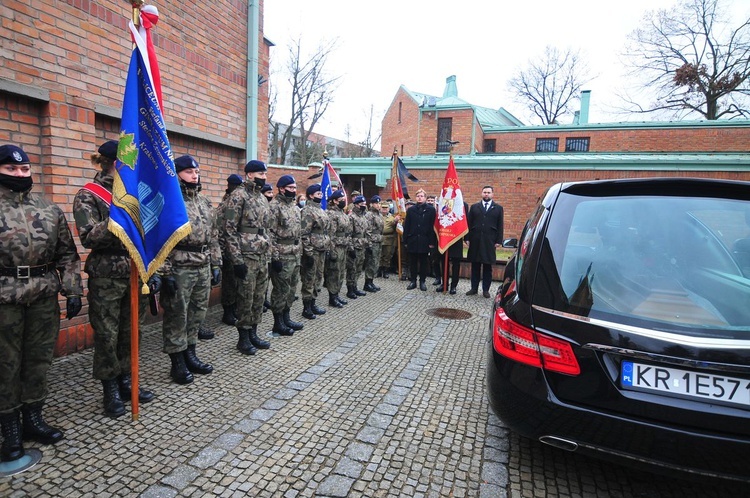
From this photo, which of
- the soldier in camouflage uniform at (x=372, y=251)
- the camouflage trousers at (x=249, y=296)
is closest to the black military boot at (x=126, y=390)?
the camouflage trousers at (x=249, y=296)

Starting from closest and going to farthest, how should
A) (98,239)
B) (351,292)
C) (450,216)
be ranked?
(98,239) → (351,292) → (450,216)

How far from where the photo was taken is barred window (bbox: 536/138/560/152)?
2180 centimetres

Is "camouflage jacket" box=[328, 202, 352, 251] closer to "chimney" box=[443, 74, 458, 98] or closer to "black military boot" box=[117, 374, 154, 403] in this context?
"black military boot" box=[117, 374, 154, 403]

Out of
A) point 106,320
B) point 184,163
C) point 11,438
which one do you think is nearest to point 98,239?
point 106,320

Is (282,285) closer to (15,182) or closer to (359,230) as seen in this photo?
(359,230)

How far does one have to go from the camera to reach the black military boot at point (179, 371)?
3.59 m

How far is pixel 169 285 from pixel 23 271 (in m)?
1.08

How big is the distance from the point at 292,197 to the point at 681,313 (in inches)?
170

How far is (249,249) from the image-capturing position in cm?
441

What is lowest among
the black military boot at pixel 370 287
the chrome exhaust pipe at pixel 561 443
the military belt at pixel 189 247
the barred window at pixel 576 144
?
the black military boot at pixel 370 287

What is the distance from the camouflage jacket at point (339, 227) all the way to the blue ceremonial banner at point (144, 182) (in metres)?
3.45

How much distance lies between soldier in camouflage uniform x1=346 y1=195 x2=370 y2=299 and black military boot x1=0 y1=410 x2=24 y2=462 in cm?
517

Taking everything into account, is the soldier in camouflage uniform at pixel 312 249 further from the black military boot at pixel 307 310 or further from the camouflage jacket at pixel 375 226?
the camouflage jacket at pixel 375 226

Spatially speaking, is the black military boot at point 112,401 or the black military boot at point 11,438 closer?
the black military boot at point 11,438
